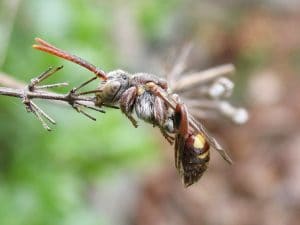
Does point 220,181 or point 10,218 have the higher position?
point 220,181

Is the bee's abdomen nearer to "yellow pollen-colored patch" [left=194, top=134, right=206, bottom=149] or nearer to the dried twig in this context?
"yellow pollen-colored patch" [left=194, top=134, right=206, bottom=149]

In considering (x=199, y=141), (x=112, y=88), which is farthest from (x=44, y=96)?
(x=199, y=141)

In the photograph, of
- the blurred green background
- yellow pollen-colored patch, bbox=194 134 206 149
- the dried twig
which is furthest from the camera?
the blurred green background

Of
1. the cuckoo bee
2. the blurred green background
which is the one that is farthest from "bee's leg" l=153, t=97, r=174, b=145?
the blurred green background

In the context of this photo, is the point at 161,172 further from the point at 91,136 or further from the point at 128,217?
the point at 91,136

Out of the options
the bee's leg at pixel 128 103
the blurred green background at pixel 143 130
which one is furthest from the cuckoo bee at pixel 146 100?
the blurred green background at pixel 143 130

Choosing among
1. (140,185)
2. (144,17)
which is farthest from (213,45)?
(144,17)

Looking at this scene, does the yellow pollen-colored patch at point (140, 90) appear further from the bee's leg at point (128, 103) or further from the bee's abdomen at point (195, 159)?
the bee's abdomen at point (195, 159)
